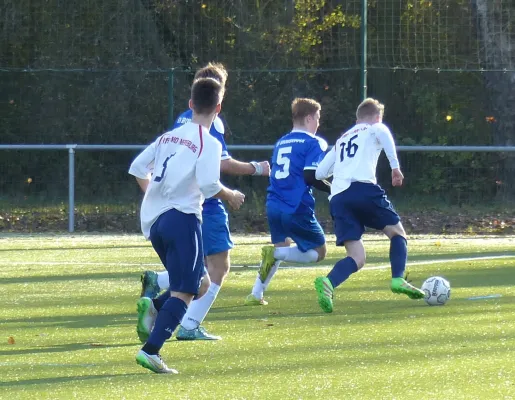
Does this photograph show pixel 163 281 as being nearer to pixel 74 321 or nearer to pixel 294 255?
pixel 74 321

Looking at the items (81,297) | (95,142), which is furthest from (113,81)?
(81,297)

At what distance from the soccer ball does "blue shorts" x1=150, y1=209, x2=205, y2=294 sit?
9.21 ft

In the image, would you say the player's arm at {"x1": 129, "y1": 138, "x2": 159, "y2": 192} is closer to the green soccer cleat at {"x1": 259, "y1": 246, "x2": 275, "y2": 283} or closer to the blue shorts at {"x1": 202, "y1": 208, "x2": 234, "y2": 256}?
the blue shorts at {"x1": 202, "y1": 208, "x2": 234, "y2": 256}

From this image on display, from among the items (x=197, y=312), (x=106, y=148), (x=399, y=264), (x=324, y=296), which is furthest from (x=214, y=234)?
(x=106, y=148)

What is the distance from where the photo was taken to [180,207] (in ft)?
19.7

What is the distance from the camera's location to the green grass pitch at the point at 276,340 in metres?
5.40

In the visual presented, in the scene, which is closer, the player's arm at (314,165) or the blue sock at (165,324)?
the blue sock at (165,324)

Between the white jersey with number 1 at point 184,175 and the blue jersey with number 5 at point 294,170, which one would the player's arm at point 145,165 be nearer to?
the white jersey with number 1 at point 184,175

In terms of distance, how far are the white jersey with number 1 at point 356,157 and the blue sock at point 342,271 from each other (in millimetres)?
546

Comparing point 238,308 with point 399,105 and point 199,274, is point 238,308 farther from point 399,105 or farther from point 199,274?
point 399,105

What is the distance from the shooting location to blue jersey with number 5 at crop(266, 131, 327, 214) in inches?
358

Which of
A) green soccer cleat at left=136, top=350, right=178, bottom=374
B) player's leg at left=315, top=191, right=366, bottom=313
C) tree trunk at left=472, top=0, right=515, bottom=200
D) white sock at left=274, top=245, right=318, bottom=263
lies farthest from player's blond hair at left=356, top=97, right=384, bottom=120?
tree trunk at left=472, top=0, right=515, bottom=200

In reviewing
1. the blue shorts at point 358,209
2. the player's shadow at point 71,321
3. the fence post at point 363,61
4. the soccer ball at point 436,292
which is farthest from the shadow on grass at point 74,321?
the fence post at point 363,61

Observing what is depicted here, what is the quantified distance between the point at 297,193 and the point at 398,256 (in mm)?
1010
